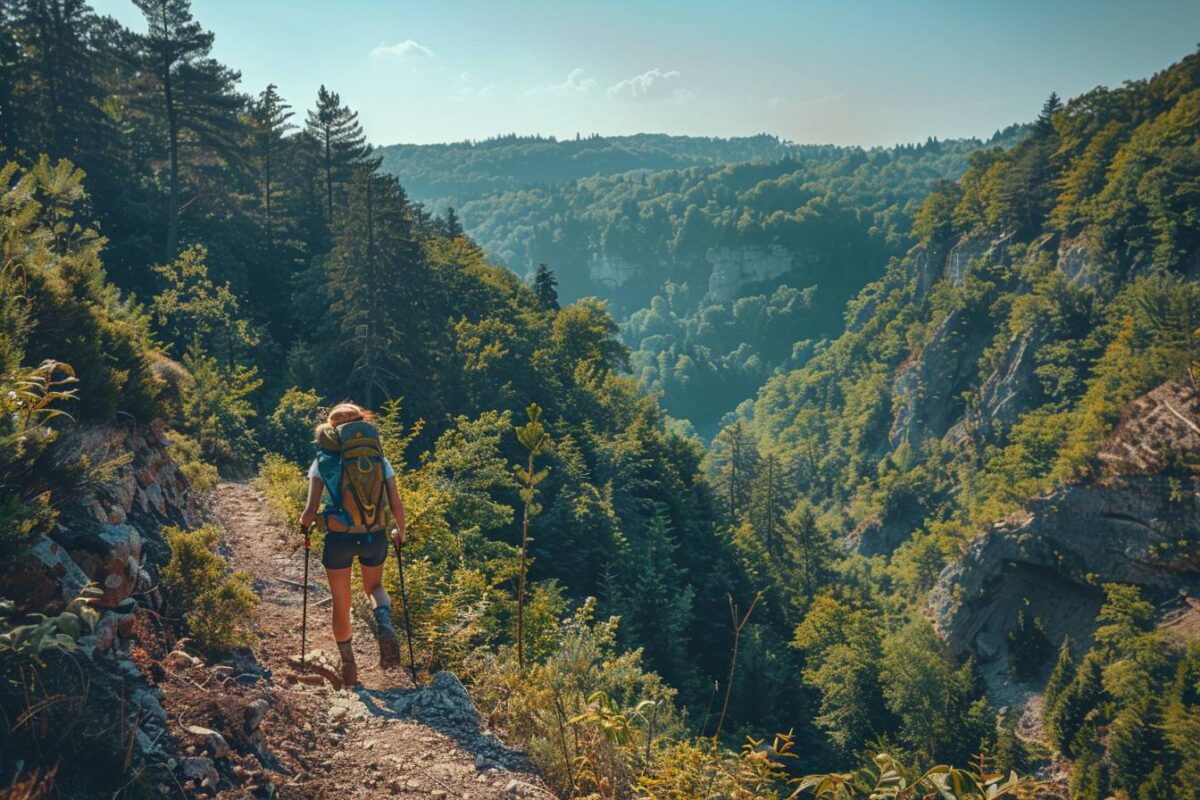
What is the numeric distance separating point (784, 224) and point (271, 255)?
185 m

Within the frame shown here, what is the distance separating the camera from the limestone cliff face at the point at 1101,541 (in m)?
31.6

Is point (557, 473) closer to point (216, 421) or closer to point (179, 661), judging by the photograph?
point (216, 421)

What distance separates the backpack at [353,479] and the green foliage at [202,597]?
2.98 ft

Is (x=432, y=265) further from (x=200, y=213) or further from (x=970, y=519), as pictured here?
(x=970, y=519)

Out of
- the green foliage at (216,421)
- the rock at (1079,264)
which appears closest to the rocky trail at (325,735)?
the green foliage at (216,421)

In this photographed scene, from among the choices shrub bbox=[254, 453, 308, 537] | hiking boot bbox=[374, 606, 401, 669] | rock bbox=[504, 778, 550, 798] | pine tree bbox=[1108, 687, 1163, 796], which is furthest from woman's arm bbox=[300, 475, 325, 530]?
pine tree bbox=[1108, 687, 1163, 796]

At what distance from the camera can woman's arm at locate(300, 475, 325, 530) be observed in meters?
5.36

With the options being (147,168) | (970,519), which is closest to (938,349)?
(970,519)

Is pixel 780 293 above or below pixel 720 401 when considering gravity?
above

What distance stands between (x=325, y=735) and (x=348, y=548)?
4.32 feet

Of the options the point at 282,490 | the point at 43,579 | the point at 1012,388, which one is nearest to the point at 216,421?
the point at 282,490

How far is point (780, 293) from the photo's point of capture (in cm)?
18925

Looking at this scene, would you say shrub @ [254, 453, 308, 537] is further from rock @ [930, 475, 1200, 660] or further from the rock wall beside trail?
rock @ [930, 475, 1200, 660]

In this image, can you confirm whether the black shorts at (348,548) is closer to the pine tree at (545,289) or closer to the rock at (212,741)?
the rock at (212,741)
